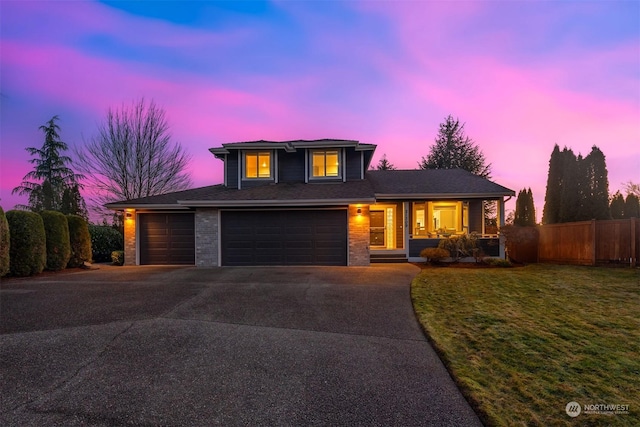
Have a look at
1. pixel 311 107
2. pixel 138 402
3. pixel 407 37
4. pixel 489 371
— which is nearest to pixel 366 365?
pixel 489 371

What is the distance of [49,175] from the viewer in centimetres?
2362

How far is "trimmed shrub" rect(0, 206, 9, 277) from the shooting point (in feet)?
30.0

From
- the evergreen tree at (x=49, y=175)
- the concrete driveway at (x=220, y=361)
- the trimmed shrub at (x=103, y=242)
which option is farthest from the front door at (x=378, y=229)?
the evergreen tree at (x=49, y=175)

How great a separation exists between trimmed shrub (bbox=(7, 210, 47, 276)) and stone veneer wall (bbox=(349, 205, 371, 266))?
36.7 feet

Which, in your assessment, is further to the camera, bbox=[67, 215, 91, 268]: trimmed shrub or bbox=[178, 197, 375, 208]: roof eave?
bbox=[67, 215, 91, 268]: trimmed shrub

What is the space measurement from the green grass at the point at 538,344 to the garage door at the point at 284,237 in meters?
4.39

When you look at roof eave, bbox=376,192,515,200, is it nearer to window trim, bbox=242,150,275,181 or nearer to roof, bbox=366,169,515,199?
roof, bbox=366,169,515,199

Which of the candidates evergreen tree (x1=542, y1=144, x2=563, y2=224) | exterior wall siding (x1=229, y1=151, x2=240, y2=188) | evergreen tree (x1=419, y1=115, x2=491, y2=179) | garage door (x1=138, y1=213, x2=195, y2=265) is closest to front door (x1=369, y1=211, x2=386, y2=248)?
exterior wall siding (x1=229, y1=151, x2=240, y2=188)

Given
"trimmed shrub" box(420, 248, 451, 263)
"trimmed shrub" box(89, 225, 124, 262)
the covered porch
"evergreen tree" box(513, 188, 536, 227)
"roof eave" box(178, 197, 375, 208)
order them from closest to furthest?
"roof eave" box(178, 197, 375, 208), "trimmed shrub" box(420, 248, 451, 263), the covered porch, "trimmed shrub" box(89, 225, 124, 262), "evergreen tree" box(513, 188, 536, 227)

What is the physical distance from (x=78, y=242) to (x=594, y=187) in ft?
78.1

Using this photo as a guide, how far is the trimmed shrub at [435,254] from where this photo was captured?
12.1 m

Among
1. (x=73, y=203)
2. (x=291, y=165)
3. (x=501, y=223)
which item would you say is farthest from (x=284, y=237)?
(x=73, y=203)

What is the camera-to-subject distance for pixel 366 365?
367 cm

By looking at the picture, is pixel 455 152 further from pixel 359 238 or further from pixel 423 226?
pixel 359 238
